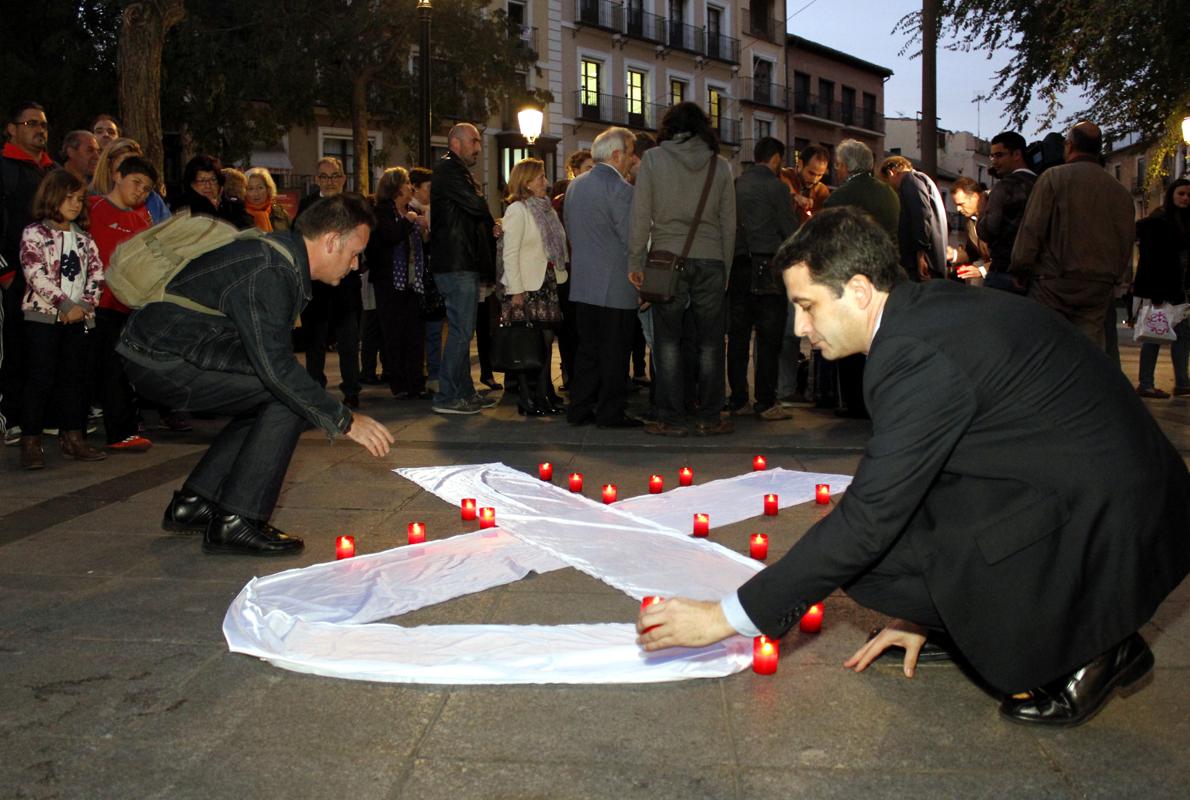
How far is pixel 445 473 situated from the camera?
6.48 metres

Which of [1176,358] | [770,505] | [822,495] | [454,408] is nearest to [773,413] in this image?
[454,408]

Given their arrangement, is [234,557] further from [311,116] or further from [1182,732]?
[311,116]

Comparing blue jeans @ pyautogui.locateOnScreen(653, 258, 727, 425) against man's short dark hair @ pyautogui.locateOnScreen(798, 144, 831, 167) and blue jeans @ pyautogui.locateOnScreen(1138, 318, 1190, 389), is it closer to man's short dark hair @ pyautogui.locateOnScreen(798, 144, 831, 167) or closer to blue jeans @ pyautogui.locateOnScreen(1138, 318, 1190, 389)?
man's short dark hair @ pyautogui.locateOnScreen(798, 144, 831, 167)

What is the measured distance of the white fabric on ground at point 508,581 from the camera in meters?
3.43

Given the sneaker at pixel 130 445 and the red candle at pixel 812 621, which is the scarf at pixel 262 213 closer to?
the sneaker at pixel 130 445

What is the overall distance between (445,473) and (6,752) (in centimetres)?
371

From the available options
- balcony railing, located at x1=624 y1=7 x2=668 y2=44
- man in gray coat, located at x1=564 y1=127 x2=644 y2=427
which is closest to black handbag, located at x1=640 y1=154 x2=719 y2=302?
man in gray coat, located at x1=564 y1=127 x2=644 y2=427

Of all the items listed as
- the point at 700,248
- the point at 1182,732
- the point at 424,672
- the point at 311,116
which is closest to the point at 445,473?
the point at 700,248

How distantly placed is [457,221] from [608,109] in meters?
35.4

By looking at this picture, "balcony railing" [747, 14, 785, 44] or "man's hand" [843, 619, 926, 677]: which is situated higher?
"balcony railing" [747, 14, 785, 44]

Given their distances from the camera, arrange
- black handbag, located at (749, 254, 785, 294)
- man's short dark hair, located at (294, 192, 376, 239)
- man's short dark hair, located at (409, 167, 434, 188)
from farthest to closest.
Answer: man's short dark hair, located at (409, 167, 434, 188) → black handbag, located at (749, 254, 785, 294) → man's short dark hair, located at (294, 192, 376, 239)

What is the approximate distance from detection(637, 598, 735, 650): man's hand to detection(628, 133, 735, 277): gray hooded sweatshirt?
5086 mm

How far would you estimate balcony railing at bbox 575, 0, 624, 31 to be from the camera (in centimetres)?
4122

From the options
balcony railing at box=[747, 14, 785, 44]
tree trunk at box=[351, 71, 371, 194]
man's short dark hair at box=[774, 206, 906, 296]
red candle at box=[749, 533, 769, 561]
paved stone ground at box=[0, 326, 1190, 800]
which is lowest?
paved stone ground at box=[0, 326, 1190, 800]
